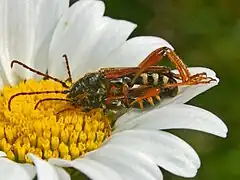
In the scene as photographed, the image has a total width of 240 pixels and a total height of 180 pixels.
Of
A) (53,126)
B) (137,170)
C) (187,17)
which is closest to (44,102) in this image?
(53,126)

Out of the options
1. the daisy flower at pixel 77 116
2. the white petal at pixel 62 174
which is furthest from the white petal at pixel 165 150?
the white petal at pixel 62 174

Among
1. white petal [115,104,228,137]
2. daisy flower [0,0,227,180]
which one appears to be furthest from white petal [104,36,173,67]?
white petal [115,104,228,137]

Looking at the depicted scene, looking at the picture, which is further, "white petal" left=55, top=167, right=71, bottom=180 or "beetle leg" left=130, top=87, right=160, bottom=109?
"beetle leg" left=130, top=87, right=160, bottom=109

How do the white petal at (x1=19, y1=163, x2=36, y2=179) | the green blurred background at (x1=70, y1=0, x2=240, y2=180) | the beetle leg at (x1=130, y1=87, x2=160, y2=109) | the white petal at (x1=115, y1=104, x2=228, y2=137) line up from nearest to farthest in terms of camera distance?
the white petal at (x1=19, y1=163, x2=36, y2=179), the white petal at (x1=115, y1=104, x2=228, y2=137), the beetle leg at (x1=130, y1=87, x2=160, y2=109), the green blurred background at (x1=70, y1=0, x2=240, y2=180)

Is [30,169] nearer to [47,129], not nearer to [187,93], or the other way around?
[47,129]

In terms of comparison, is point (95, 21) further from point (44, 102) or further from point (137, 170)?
point (137, 170)

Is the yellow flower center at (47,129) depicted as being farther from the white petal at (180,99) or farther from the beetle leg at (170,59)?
the beetle leg at (170,59)

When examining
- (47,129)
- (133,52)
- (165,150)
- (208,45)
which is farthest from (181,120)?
(208,45)

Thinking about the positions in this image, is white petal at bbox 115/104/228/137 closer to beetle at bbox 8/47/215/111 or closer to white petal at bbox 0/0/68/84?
beetle at bbox 8/47/215/111
